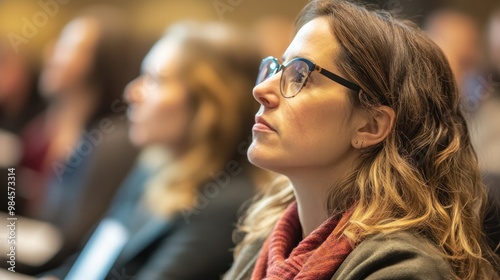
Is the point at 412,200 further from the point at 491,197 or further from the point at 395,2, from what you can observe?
the point at 395,2

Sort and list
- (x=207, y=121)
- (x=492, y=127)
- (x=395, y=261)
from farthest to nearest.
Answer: (x=492, y=127) < (x=207, y=121) < (x=395, y=261)

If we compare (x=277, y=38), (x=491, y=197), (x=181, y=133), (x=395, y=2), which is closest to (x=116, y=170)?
(x=181, y=133)

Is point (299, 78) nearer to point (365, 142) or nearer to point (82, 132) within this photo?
point (365, 142)

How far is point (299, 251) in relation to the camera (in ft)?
4.73

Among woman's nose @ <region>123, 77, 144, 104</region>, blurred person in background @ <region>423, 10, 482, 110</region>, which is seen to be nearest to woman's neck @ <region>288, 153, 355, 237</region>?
woman's nose @ <region>123, 77, 144, 104</region>

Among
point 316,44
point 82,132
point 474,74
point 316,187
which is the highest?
point 316,44

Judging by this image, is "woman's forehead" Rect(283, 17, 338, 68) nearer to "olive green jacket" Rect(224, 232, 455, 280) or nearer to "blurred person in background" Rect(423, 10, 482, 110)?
"olive green jacket" Rect(224, 232, 455, 280)

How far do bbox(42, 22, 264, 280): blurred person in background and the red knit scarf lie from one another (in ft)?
1.70

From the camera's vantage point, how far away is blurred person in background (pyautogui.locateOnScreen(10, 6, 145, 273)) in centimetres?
234

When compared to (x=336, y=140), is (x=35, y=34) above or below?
above

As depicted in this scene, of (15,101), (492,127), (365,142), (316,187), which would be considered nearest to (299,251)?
(316,187)

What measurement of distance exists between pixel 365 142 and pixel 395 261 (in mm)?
275

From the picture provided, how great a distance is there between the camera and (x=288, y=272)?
1.41m

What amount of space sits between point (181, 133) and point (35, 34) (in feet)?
1.87
